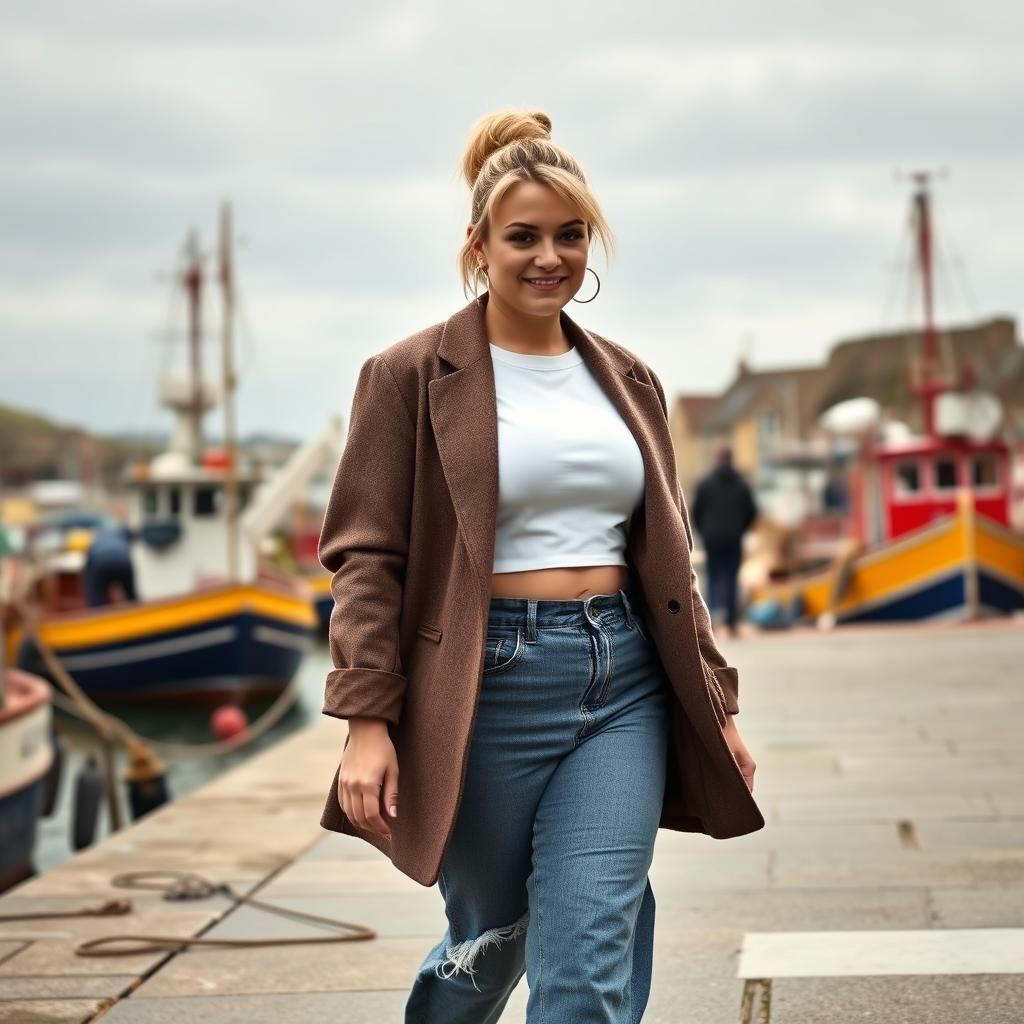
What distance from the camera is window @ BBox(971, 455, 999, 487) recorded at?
26.0 meters

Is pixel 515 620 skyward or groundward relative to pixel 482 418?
groundward

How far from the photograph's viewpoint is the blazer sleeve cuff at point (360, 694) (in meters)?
2.92

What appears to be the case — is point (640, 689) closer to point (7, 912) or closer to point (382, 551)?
point (382, 551)

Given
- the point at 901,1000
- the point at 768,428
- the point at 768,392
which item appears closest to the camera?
the point at 901,1000

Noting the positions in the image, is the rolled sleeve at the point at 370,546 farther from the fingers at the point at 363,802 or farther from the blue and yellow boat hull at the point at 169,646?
the blue and yellow boat hull at the point at 169,646

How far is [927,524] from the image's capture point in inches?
1019

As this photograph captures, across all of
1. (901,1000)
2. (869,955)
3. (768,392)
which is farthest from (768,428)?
(901,1000)

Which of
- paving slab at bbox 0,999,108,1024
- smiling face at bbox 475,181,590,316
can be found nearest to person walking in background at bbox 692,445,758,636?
paving slab at bbox 0,999,108,1024

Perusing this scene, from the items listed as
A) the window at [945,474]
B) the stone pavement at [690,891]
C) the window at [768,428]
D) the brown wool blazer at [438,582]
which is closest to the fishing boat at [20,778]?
the stone pavement at [690,891]

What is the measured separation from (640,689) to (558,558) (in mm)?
266

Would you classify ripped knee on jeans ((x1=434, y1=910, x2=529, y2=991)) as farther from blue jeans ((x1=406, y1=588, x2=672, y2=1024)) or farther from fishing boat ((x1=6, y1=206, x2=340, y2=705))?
fishing boat ((x1=6, y1=206, x2=340, y2=705))

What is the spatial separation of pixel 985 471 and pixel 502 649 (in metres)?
24.2

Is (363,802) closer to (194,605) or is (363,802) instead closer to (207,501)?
(194,605)

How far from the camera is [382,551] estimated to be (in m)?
3.01
